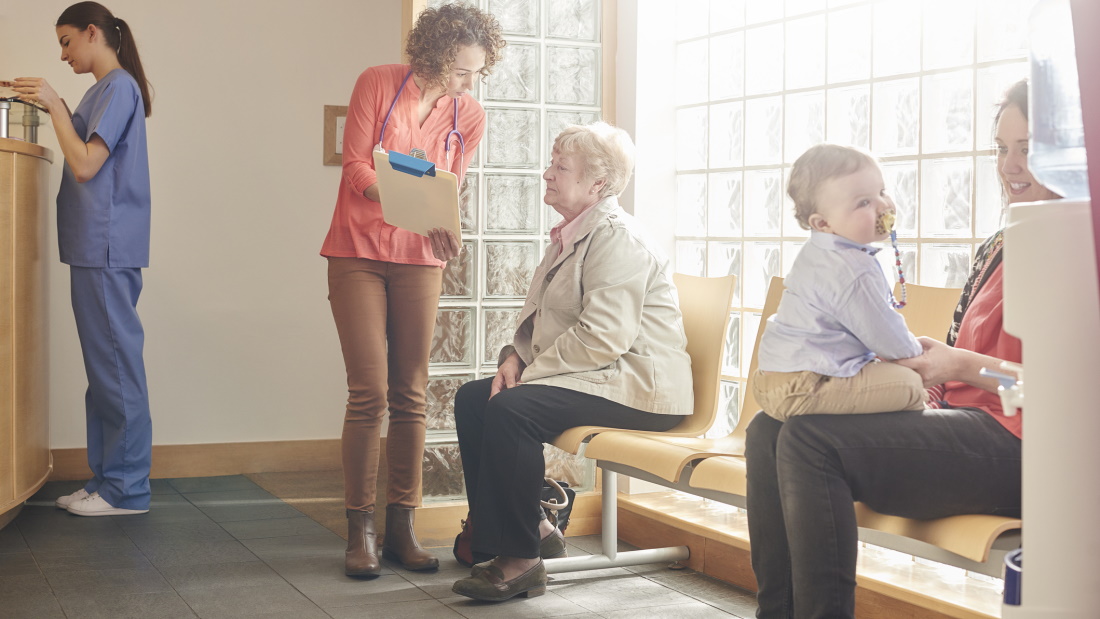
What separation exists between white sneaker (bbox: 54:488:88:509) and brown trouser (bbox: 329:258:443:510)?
1.27 metres

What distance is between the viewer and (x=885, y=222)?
6.10 ft

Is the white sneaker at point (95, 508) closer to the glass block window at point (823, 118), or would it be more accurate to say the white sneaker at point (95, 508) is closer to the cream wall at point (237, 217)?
the cream wall at point (237, 217)

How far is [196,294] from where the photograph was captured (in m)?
4.38

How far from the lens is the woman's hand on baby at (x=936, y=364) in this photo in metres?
1.80

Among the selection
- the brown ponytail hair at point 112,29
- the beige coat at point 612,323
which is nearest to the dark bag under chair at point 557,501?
the beige coat at point 612,323

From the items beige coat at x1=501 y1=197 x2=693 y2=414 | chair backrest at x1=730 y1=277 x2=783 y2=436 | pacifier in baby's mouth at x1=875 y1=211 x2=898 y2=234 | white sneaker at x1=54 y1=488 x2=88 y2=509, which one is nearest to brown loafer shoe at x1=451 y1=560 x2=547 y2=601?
beige coat at x1=501 y1=197 x2=693 y2=414

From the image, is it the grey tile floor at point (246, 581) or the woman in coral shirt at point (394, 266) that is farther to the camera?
the woman in coral shirt at point (394, 266)

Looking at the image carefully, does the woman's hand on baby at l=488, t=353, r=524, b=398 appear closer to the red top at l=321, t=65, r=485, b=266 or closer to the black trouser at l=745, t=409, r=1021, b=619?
the red top at l=321, t=65, r=485, b=266

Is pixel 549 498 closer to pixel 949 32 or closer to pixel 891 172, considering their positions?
pixel 891 172

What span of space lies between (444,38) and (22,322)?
5.47 ft

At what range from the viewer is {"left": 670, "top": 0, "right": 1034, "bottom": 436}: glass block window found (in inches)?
93.7

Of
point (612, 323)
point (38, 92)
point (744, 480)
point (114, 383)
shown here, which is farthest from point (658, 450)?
point (38, 92)

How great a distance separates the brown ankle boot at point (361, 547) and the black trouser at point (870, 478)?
4.50 feet

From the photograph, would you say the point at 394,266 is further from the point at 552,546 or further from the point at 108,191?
the point at 108,191
